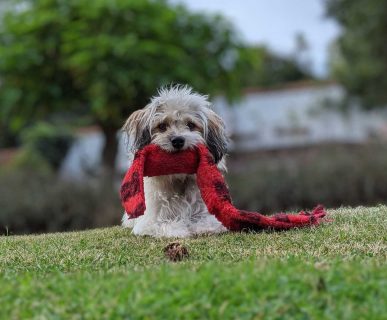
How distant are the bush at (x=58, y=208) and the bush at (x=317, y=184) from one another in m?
3.23

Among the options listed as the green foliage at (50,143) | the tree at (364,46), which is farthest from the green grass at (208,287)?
the green foliage at (50,143)

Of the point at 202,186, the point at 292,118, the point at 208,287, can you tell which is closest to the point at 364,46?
the point at 292,118

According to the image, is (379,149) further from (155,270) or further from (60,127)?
(60,127)

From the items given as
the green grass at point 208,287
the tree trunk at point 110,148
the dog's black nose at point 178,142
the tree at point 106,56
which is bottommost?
the tree trunk at point 110,148

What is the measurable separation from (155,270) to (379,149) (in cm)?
1450

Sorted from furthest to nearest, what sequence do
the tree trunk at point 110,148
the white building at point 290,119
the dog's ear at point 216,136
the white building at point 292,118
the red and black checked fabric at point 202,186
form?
the white building at point 290,119
the white building at point 292,118
the tree trunk at point 110,148
the dog's ear at point 216,136
the red and black checked fabric at point 202,186

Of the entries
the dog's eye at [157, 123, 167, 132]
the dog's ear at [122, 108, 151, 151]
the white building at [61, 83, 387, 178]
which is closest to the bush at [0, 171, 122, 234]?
the dog's ear at [122, 108, 151, 151]

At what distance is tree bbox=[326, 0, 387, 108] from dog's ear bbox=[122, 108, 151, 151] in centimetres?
1632

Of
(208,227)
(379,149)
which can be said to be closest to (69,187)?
(379,149)

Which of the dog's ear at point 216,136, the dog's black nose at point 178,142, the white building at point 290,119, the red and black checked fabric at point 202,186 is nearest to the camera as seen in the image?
the red and black checked fabric at point 202,186

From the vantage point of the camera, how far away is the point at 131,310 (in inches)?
138

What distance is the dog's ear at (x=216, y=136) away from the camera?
677 centimetres

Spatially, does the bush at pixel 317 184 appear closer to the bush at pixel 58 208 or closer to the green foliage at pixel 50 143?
the bush at pixel 58 208

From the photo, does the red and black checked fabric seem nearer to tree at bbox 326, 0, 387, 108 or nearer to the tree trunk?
the tree trunk
